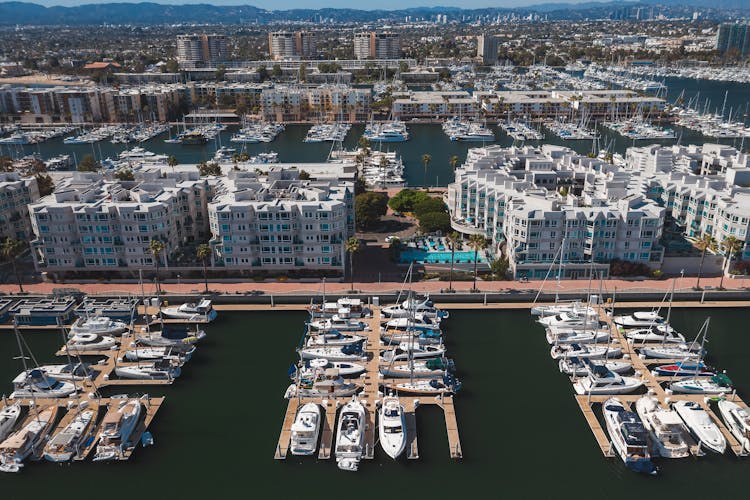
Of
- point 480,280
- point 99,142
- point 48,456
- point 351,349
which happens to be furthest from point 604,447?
point 99,142

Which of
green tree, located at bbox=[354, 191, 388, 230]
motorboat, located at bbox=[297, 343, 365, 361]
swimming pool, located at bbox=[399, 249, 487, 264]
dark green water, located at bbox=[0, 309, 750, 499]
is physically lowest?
dark green water, located at bbox=[0, 309, 750, 499]

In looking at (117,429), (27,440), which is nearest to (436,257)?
(117,429)

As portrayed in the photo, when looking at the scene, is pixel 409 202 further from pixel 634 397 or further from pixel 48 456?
pixel 48 456

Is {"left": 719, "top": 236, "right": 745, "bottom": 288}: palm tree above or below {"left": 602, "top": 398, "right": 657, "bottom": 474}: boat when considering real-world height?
above

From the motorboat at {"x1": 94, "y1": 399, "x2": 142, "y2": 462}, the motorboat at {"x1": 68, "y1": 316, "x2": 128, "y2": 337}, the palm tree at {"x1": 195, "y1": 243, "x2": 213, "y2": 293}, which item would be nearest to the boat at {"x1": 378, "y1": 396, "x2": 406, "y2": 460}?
the motorboat at {"x1": 94, "y1": 399, "x2": 142, "y2": 462}

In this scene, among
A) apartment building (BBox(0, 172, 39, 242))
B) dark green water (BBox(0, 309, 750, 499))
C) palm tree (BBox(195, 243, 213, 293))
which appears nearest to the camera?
dark green water (BBox(0, 309, 750, 499))

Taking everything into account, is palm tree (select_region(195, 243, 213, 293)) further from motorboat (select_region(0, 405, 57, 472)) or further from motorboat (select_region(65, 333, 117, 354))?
motorboat (select_region(0, 405, 57, 472))
